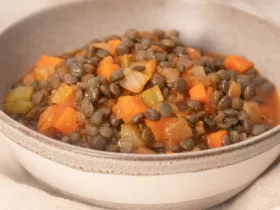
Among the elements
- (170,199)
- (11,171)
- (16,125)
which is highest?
(16,125)

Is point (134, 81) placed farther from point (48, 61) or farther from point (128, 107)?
point (48, 61)

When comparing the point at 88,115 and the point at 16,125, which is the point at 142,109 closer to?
the point at 88,115

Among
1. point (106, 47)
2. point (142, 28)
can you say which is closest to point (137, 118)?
point (106, 47)

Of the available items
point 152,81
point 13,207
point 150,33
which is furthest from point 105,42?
point 13,207

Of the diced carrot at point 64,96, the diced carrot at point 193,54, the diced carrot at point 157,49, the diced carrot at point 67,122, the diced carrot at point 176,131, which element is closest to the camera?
the diced carrot at point 176,131

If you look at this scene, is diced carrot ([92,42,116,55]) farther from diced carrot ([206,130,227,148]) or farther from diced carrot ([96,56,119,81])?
diced carrot ([206,130,227,148])

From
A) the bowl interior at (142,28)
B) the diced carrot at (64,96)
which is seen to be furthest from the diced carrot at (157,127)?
the bowl interior at (142,28)

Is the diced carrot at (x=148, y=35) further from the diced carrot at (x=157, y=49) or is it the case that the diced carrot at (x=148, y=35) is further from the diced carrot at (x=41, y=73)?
the diced carrot at (x=41, y=73)
